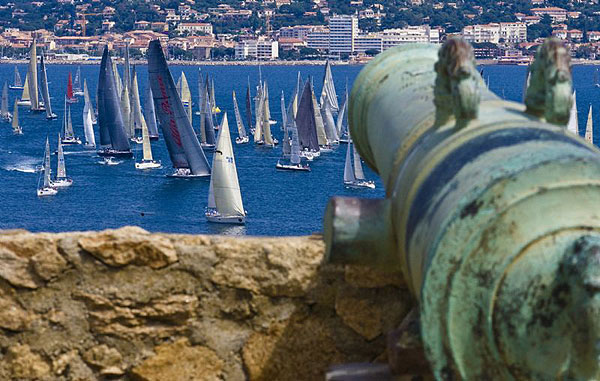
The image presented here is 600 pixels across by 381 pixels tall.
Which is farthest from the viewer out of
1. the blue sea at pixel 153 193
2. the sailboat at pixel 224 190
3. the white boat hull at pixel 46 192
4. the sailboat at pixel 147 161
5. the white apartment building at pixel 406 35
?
the white apartment building at pixel 406 35

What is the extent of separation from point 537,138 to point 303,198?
42.4 meters

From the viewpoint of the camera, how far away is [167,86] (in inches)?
1858

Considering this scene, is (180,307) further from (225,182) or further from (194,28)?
(194,28)

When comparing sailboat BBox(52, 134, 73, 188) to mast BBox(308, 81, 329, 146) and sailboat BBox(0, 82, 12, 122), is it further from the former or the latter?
sailboat BBox(0, 82, 12, 122)

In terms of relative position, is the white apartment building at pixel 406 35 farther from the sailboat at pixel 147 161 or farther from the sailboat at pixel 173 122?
the sailboat at pixel 173 122

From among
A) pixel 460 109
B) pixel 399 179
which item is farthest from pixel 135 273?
pixel 460 109

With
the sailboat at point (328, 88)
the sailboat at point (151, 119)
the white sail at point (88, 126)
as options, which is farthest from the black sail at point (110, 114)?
the sailboat at point (328, 88)

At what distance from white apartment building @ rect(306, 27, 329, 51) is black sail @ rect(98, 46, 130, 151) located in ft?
390

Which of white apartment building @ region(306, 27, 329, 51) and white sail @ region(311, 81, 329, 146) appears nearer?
white sail @ region(311, 81, 329, 146)

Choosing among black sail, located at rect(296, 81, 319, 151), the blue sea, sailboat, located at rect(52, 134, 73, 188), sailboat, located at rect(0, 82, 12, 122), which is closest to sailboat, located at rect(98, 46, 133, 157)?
the blue sea

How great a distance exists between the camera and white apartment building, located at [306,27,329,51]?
178125mm

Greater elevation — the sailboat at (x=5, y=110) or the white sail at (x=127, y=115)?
the white sail at (x=127, y=115)

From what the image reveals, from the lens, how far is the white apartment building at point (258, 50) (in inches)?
6875

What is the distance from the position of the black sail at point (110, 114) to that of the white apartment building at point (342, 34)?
387 ft
